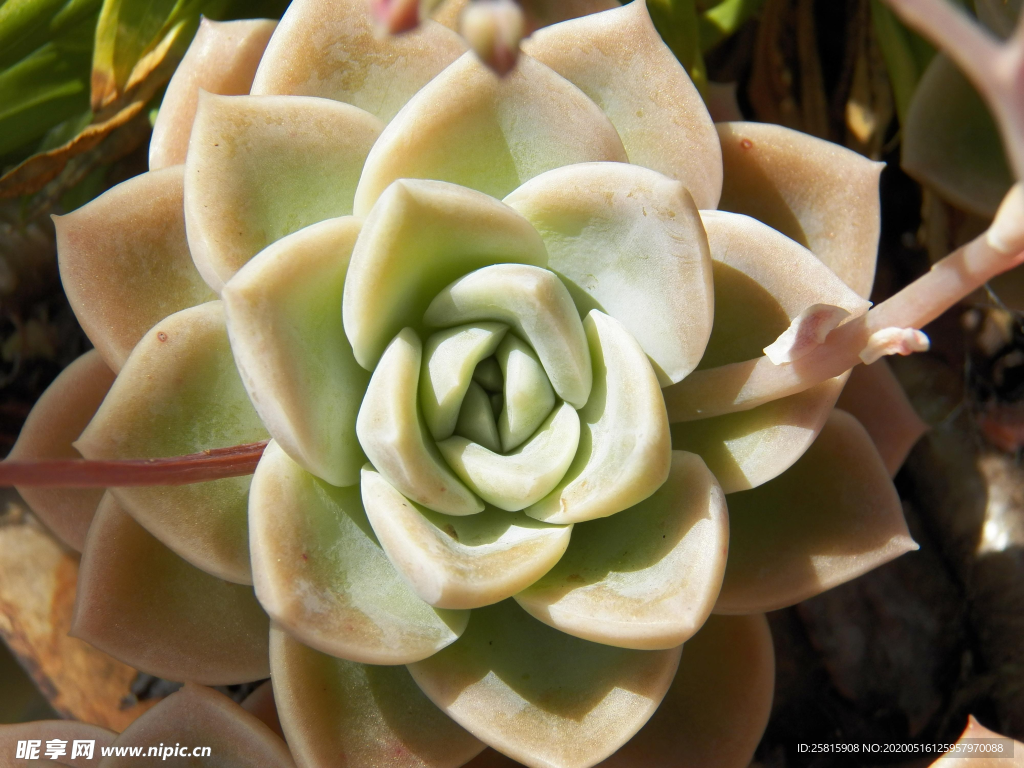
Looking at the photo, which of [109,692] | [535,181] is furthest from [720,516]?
[109,692]

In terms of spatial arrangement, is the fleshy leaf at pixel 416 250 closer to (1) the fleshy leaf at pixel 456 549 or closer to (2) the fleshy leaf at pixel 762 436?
(1) the fleshy leaf at pixel 456 549

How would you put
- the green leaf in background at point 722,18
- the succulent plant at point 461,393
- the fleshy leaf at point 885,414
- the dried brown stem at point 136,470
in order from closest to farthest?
the dried brown stem at point 136,470 → the succulent plant at point 461,393 → the fleshy leaf at point 885,414 → the green leaf in background at point 722,18

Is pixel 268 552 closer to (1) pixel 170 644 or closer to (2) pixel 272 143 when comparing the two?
(1) pixel 170 644

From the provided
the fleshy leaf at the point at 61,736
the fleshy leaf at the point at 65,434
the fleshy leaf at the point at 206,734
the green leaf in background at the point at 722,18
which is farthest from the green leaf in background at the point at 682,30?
the fleshy leaf at the point at 61,736

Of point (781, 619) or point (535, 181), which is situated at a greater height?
point (535, 181)

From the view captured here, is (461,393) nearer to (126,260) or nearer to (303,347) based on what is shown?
(303,347)

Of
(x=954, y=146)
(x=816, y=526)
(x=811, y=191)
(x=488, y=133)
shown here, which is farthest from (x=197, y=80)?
(x=954, y=146)

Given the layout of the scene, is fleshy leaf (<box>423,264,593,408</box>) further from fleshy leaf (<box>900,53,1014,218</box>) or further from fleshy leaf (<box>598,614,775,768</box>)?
fleshy leaf (<box>900,53,1014,218</box>)
